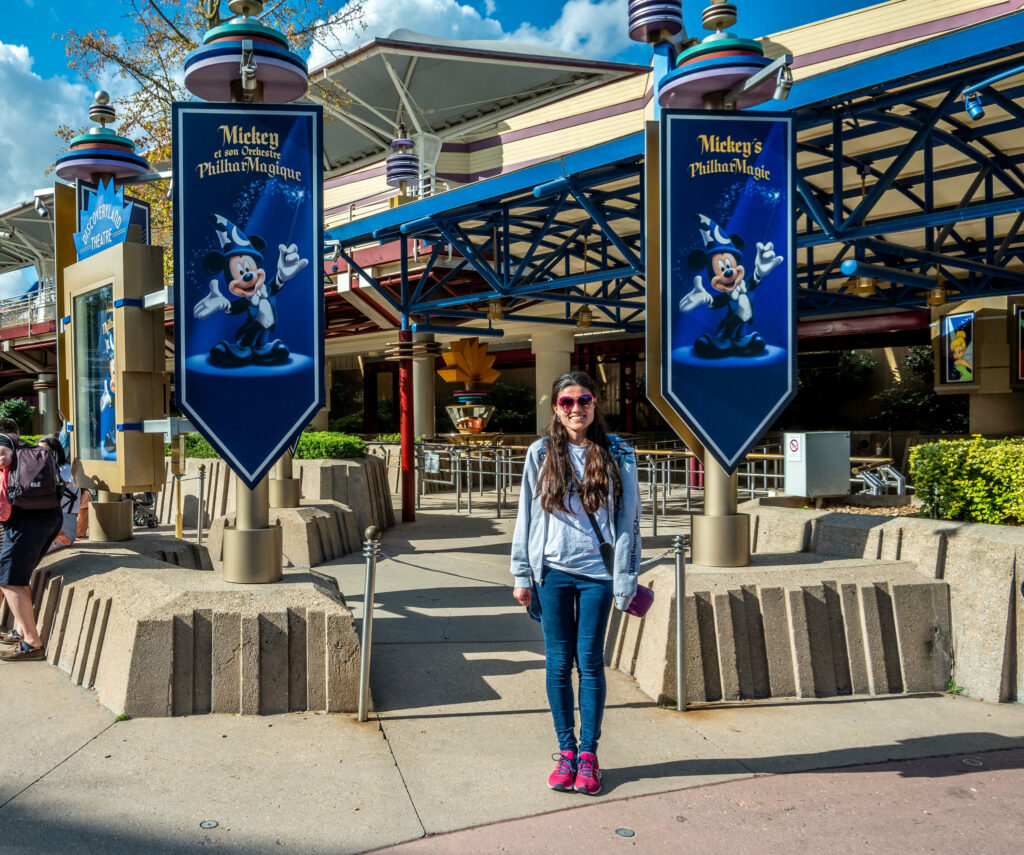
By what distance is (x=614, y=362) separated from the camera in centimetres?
2741

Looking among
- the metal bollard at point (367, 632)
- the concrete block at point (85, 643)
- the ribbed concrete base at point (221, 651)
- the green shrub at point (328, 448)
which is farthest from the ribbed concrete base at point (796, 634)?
the green shrub at point (328, 448)

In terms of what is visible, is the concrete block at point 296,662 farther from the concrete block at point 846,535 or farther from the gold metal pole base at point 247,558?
the concrete block at point 846,535

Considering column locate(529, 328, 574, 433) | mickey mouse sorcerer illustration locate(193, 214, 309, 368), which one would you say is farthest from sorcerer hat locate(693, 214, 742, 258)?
column locate(529, 328, 574, 433)

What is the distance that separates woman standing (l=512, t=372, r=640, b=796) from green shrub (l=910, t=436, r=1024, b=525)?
3.13 metres

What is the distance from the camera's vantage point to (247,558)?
516 cm

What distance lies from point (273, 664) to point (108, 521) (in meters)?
3.15

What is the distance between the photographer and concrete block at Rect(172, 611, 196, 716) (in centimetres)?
447

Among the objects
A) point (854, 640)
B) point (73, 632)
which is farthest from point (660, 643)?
point (73, 632)

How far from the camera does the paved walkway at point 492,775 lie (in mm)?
3307

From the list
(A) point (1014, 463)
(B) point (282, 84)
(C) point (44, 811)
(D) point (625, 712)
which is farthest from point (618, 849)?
(B) point (282, 84)

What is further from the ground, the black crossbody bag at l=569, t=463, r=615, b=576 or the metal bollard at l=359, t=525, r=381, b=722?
the black crossbody bag at l=569, t=463, r=615, b=576

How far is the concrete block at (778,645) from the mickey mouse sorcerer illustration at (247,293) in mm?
3298

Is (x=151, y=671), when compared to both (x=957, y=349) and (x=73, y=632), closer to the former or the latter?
(x=73, y=632)

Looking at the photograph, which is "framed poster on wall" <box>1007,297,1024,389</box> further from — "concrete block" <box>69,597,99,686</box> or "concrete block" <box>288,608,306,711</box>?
"concrete block" <box>69,597,99,686</box>
